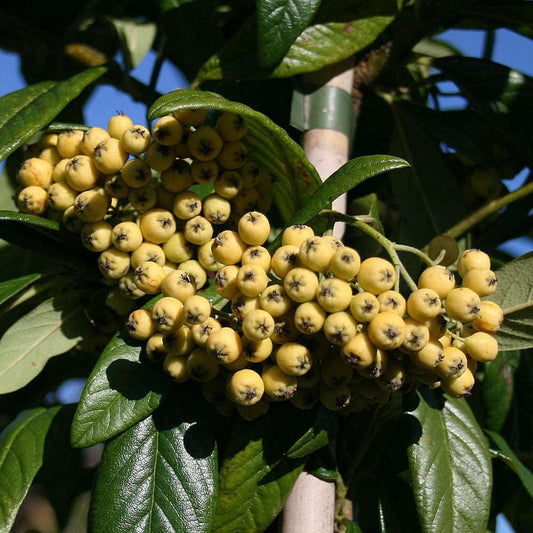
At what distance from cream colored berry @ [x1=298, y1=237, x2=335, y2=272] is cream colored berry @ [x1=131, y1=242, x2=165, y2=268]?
0.31 meters

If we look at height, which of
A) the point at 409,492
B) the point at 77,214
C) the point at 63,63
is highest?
the point at 63,63

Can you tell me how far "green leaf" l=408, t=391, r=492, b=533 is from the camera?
53.9 inches

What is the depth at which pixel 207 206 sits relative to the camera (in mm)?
1314

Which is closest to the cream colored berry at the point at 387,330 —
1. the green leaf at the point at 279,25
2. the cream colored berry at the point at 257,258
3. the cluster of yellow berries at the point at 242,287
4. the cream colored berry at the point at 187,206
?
the cluster of yellow berries at the point at 242,287

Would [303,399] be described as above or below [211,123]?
below

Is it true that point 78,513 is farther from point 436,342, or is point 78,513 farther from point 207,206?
point 436,342

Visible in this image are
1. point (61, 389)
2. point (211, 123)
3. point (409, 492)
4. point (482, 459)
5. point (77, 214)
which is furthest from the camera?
point (61, 389)

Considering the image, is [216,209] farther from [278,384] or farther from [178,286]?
[278,384]

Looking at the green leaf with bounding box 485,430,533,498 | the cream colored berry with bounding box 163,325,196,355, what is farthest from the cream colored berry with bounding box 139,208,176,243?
the green leaf with bounding box 485,430,533,498

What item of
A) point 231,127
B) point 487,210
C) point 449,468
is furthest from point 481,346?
point 487,210

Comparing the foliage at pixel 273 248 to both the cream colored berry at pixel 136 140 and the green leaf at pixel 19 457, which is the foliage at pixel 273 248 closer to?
the green leaf at pixel 19 457

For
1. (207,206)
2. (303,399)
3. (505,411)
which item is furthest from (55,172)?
(505,411)

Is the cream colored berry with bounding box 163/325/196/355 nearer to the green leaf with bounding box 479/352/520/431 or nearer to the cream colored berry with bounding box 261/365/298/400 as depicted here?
the cream colored berry with bounding box 261/365/298/400

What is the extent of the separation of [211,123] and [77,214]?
409 mm
